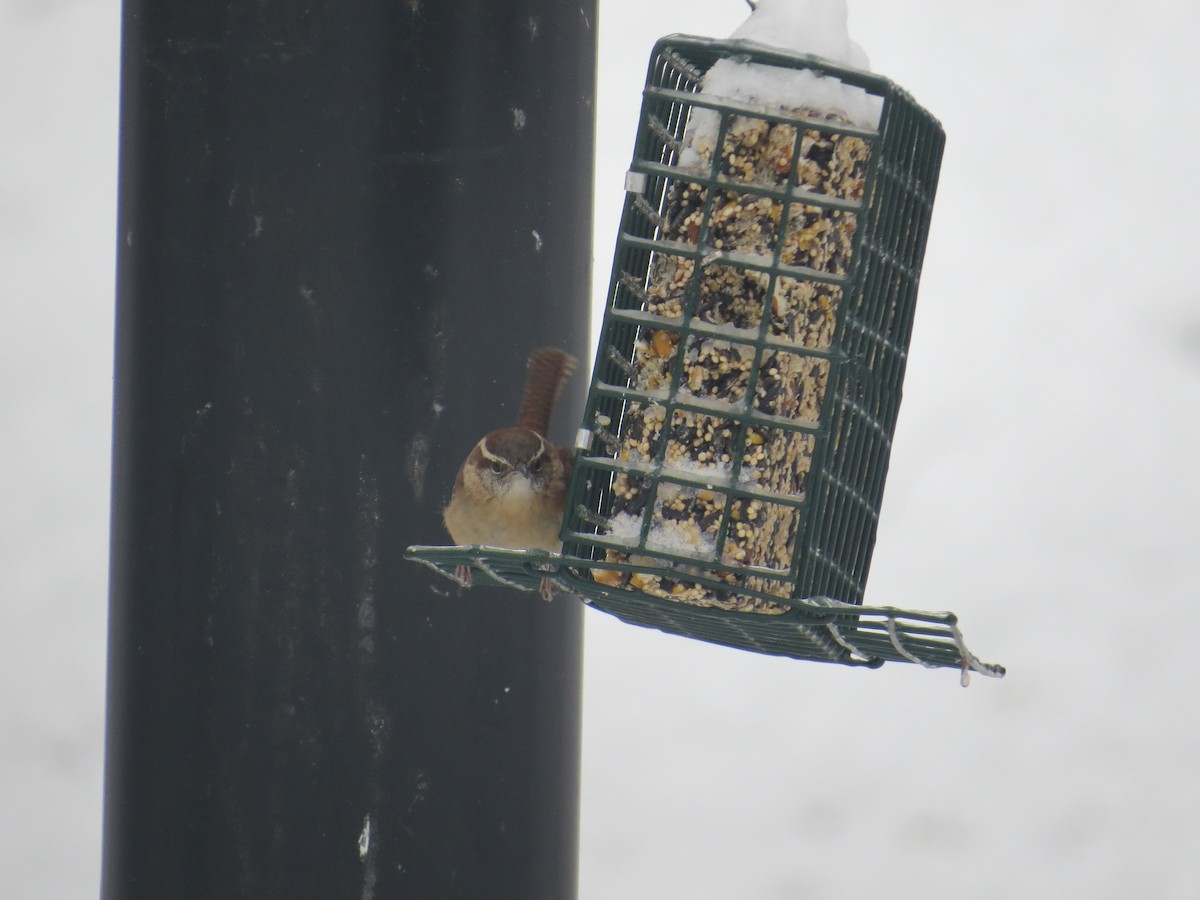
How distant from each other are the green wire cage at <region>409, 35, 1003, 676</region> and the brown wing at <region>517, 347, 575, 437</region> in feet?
Result: 0.86

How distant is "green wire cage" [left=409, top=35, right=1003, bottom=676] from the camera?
3139 mm

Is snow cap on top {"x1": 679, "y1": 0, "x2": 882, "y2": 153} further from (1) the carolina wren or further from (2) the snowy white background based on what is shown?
(2) the snowy white background

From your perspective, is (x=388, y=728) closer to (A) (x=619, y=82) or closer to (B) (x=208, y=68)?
(B) (x=208, y=68)

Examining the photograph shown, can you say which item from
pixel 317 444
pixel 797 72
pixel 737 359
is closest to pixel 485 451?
pixel 317 444

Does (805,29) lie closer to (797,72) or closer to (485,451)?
(797,72)

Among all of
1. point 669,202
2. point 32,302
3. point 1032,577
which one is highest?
point 669,202

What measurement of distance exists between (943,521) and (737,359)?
3063mm

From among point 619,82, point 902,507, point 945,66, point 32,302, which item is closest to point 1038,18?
point 945,66

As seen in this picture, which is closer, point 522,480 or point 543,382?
point 543,382

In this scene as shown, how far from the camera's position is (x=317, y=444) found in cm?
353

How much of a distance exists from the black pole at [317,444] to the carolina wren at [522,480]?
0.19 feet

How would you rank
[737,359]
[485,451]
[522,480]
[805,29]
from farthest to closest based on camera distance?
[522,480] < [485,451] < [737,359] < [805,29]

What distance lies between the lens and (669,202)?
335 centimetres

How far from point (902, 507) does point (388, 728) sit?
122 inches
